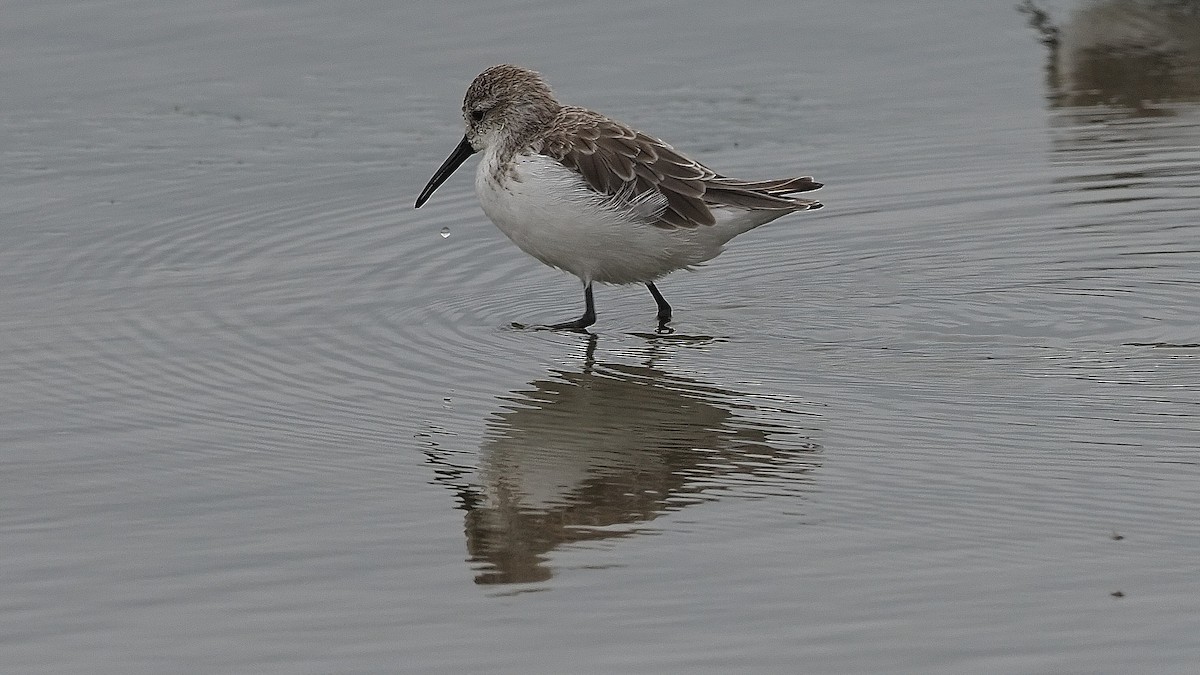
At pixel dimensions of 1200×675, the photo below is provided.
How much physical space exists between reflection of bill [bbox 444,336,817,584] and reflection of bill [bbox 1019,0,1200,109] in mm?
5826

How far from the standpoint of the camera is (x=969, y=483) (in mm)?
5488

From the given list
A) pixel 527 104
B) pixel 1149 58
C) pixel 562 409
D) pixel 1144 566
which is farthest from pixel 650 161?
pixel 1149 58

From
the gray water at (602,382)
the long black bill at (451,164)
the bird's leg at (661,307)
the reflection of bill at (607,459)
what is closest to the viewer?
the gray water at (602,382)

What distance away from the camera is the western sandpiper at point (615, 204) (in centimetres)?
769

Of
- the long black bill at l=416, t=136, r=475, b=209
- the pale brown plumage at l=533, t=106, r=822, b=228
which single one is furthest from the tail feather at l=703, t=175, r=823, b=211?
the long black bill at l=416, t=136, r=475, b=209

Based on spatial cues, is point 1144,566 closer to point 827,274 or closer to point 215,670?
point 215,670

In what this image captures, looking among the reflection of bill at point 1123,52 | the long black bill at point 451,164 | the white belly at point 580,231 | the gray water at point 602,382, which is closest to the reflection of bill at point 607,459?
the gray water at point 602,382

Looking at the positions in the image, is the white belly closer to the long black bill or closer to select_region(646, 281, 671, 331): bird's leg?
select_region(646, 281, 671, 331): bird's leg

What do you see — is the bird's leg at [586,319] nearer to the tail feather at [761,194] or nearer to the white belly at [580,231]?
the white belly at [580,231]

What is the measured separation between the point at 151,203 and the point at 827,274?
3816 millimetres

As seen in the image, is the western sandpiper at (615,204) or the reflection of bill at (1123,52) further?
the reflection of bill at (1123,52)

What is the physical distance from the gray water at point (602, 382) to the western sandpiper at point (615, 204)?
33 centimetres

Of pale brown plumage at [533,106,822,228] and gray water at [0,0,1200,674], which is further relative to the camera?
pale brown plumage at [533,106,822,228]

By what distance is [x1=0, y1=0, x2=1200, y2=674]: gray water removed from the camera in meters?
4.60
